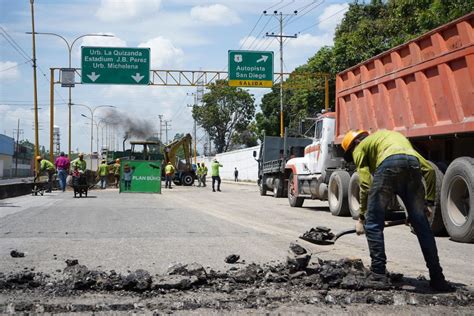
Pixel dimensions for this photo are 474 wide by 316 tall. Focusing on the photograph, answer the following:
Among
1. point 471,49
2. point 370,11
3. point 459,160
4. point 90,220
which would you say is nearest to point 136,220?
point 90,220

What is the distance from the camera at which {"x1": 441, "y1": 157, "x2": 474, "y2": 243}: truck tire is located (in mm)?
9000

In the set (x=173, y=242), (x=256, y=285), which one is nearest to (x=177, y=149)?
(x=173, y=242)

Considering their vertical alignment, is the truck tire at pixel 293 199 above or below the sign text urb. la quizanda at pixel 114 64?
below

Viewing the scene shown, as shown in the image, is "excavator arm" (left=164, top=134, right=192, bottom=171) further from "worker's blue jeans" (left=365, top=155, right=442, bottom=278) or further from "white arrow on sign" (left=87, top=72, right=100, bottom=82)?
"worker's blue jeans" (left=365, top=155, right=442, bottom=278)

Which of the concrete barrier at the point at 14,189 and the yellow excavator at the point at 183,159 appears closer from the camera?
the concrete barrier at the point at 14,189

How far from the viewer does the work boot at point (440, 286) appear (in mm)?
5324

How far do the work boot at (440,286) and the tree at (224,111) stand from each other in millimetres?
71328

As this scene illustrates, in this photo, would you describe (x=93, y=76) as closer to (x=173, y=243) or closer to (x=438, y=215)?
(x=173, y=243)

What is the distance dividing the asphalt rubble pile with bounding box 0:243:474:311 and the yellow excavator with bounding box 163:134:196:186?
32010mm

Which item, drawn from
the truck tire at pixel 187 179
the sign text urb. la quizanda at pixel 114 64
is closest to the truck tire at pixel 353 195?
the sign text urb. la quizanda at pixel 114 64

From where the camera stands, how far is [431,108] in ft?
34.1

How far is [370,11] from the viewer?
111 ft

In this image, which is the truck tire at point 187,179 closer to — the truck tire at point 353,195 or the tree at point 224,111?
the truck tire at point 353,195

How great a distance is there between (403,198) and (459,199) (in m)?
4.58
